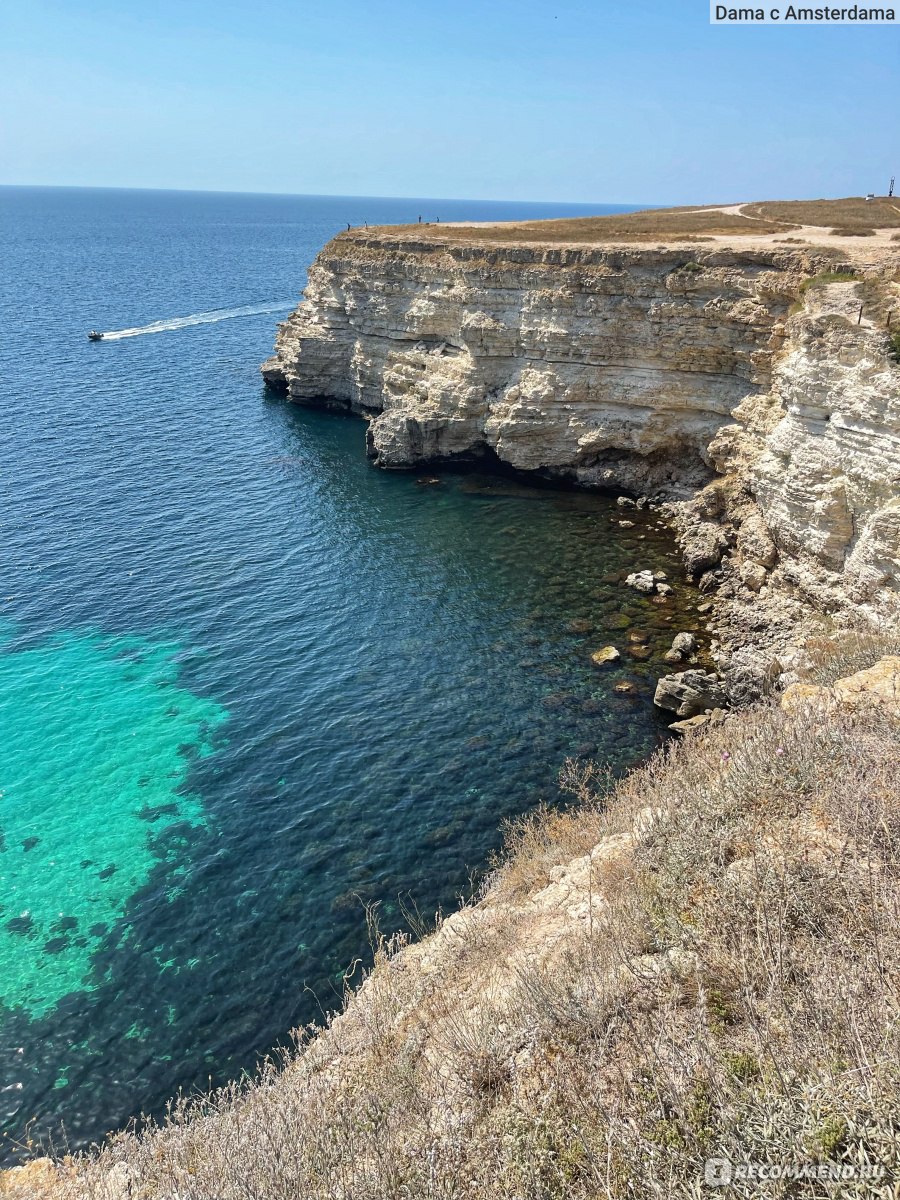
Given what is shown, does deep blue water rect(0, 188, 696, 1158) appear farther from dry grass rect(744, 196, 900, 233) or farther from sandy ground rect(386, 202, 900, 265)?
dry grass rect(744, 196, 900, 233)

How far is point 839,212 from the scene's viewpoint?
175 feet

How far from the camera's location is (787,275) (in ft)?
121

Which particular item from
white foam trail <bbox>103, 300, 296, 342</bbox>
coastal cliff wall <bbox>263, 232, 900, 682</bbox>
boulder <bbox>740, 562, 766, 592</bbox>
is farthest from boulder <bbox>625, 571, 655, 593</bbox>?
white foam trail <bbox>103, 300, 296, 342</bbox>

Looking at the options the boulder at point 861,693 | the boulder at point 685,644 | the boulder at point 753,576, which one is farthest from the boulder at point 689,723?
the boulder at point 753,576

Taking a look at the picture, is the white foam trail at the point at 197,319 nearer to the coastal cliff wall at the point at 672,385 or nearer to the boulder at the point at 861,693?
the coastal cliff wall at the point at 672,385

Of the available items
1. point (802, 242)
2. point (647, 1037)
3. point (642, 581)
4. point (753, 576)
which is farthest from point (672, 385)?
point (647, 1037)

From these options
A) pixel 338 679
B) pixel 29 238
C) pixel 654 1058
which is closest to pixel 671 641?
pixel 338 679

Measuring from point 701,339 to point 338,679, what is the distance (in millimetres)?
26663

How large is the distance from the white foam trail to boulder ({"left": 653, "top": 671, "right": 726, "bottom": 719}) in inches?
3085

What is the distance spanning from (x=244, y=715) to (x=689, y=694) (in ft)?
55.3

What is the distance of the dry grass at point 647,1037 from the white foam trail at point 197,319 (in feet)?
286

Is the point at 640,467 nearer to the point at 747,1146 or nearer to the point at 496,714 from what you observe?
the point at 496,714

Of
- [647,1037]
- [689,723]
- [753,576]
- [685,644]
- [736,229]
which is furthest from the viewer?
[736,229]

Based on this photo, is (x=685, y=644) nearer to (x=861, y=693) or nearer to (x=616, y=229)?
(x=861, y=693)
